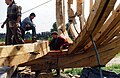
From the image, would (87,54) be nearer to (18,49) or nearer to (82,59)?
(82,59)

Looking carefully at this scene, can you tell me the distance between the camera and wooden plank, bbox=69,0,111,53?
19.0 ft

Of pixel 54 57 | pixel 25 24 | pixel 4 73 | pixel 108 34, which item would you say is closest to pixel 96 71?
pixel 108 34

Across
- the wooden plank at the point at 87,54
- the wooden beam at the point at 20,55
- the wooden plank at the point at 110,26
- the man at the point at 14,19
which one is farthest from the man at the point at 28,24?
the wooden beam at the point at 20,55

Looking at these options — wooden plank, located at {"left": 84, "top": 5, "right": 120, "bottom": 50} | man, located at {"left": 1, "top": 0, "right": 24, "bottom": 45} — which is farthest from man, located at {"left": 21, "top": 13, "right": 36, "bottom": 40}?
wooden plank, located at {"left": 84, "top": 5, "right": 120, "bottom": 50}

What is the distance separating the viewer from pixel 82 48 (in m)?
9.16

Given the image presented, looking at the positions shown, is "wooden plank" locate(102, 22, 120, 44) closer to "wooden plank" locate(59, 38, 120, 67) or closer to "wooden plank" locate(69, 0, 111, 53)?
"wooden plank" locate(59, 38, 120, 67)

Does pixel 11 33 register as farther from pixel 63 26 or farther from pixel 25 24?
pixel 63 26

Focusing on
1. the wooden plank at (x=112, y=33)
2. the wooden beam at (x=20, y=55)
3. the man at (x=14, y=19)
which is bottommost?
the wooden beam at (x=20, y=55)

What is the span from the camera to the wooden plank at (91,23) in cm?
579

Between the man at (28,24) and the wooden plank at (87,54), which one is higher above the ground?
the man at (28,24)

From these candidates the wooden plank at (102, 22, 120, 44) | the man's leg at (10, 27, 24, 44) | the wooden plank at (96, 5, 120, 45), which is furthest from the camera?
the man's leg at (10, 27, 24, 44)

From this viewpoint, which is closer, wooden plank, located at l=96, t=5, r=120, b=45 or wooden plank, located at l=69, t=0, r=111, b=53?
wooden plank, located at l=69, t=0, r=111, b=53

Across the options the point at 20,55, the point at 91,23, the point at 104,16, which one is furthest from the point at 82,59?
the point at 20,55

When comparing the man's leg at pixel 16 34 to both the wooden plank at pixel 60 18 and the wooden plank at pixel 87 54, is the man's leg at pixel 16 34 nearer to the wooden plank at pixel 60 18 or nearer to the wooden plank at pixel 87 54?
the wooden plank at pixel 87 54
